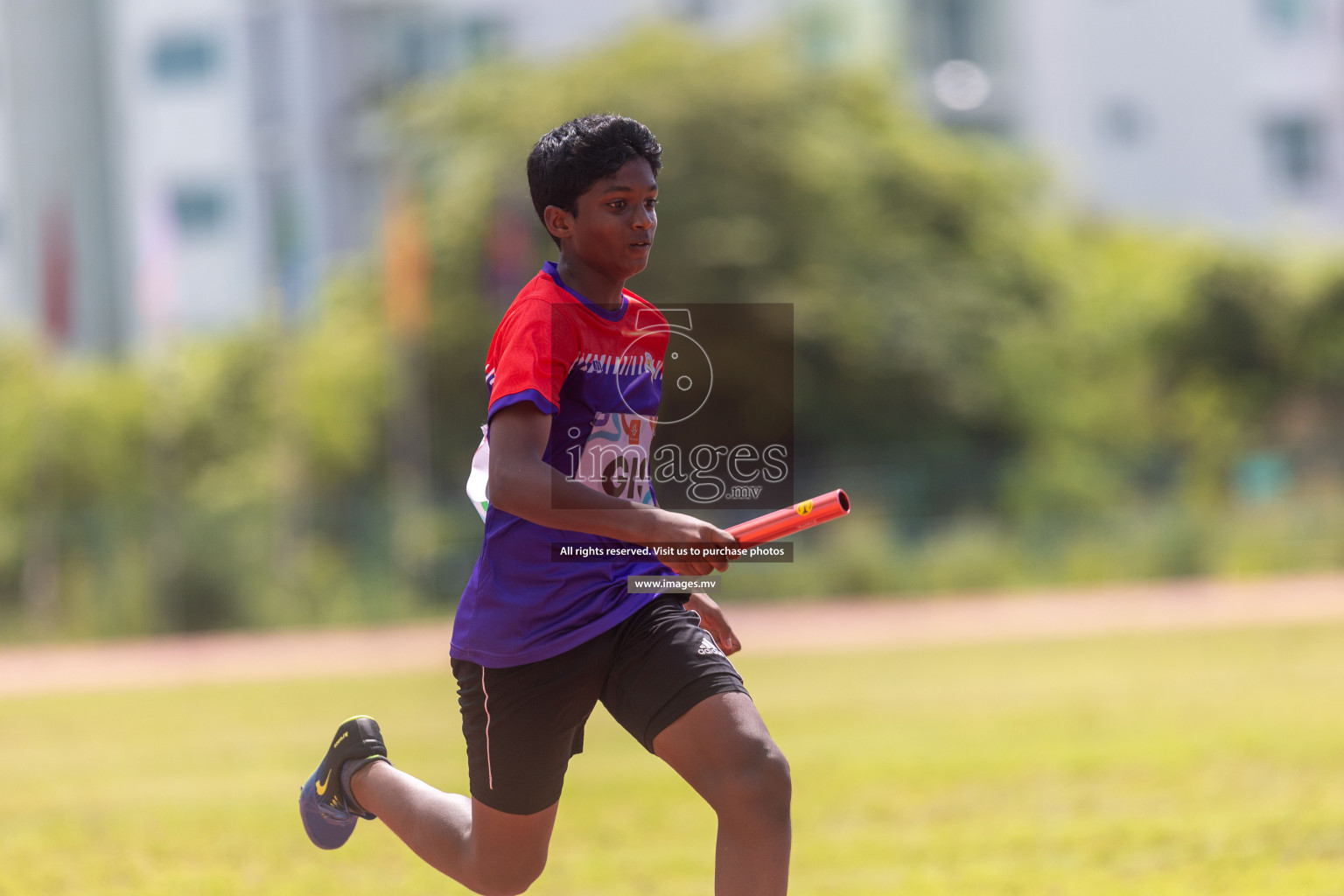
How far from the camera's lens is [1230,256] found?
33.2 m

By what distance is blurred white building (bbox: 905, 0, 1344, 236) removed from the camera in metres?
39.3

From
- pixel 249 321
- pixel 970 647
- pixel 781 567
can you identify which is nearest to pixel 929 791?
pixel 970 647

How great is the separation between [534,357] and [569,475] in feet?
1.11

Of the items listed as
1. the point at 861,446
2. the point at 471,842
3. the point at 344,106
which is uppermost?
the point at 344,106

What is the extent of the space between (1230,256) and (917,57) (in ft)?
33.4

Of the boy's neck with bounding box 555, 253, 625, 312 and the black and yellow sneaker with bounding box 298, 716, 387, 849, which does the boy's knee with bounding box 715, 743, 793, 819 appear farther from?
the black and yellow sneaker with bounding box 298, 716, 387, 849

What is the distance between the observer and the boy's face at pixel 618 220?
3.84 metres

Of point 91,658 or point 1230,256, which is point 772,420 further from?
point 1230,256

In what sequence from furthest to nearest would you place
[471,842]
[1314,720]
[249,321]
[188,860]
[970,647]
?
[249,321], [970,647], [1314,720], [188,860], [471,842]

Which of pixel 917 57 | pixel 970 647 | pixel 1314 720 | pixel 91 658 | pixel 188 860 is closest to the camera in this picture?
pixel 188 860

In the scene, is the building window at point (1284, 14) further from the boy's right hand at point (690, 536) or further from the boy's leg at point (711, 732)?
the boy's right hand at point (690, 536)

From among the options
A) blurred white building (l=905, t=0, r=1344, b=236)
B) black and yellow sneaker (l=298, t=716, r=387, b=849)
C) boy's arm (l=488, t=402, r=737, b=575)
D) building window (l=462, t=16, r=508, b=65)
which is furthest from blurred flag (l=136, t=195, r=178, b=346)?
boy's arm (l=488, t=402, r=737, b=575)

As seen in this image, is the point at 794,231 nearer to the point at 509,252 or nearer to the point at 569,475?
the point at 509,252

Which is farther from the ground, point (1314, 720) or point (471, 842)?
point (471, 842)
